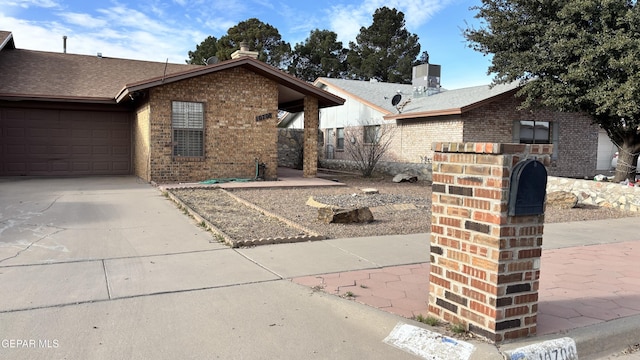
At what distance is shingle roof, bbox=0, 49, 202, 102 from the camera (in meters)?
15.9

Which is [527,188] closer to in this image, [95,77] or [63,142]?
[63,142]

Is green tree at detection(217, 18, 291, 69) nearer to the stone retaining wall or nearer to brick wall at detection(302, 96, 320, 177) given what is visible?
brick wall at detection(302, 96, 320, 177)

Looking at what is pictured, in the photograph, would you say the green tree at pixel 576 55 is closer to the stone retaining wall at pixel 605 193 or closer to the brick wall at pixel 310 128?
the stone retaining wall at pixel 605 193

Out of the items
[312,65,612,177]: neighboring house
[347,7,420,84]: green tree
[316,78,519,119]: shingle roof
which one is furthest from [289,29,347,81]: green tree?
[312,65,612,177]: neighboring house

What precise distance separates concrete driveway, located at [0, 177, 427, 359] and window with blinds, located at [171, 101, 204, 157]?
6.84m

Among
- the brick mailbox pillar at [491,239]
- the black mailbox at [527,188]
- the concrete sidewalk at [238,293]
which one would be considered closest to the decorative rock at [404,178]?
the concrete sidewalk at [238,293]

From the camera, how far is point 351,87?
82.8ft

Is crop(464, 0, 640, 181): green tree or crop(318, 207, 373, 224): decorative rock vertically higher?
crop(464, 0, 640, 181): green tree

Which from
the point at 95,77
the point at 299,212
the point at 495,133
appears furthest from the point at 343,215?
the point at 95,77

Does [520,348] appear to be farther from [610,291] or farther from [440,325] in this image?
[610,291]

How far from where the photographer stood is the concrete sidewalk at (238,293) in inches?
142

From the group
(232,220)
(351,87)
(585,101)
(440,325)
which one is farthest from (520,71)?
(440,325)

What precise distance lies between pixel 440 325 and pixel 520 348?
65 centimetres

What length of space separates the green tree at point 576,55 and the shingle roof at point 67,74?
13.4m
